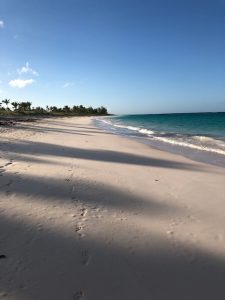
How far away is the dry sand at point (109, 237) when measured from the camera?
329 centimetres

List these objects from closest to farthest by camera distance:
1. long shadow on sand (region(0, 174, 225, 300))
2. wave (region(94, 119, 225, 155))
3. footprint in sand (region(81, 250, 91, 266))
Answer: long shadow on sand (region(0, 174, 225, 300)), footprint in sand (region(81, 250, 91, 266)), wave (region(94, 119, 225, 155))

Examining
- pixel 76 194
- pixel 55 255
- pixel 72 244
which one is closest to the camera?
pixel 55 255

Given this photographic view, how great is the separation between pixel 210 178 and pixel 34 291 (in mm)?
6928

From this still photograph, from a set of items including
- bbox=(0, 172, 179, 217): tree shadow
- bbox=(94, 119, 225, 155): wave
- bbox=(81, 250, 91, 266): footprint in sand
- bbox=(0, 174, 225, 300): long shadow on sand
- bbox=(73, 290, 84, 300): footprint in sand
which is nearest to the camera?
bbox=(73, 290, 84, 300): footprint in sand

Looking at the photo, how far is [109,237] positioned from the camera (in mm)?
4504

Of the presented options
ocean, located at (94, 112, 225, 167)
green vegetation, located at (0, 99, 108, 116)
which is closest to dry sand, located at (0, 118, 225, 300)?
ocean, located at (94, 112, 225, 167)

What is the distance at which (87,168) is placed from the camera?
953cm

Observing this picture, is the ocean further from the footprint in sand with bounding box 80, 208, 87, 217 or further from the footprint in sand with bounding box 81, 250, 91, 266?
the footprint in sand with bounding box 81, 250, 91, 266

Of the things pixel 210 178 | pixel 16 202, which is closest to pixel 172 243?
pixel 16 202

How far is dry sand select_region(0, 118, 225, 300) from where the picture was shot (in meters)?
3.29

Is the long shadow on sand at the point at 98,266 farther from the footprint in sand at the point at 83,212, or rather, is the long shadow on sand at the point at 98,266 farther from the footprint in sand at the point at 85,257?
the footprint in sand at the point at 83,212

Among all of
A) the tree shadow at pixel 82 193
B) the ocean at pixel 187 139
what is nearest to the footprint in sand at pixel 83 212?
the tree shadow at pixel 82 193

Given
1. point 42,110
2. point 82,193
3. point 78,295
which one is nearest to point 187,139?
point 82,193

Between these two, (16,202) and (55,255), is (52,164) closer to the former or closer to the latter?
(16,202)
